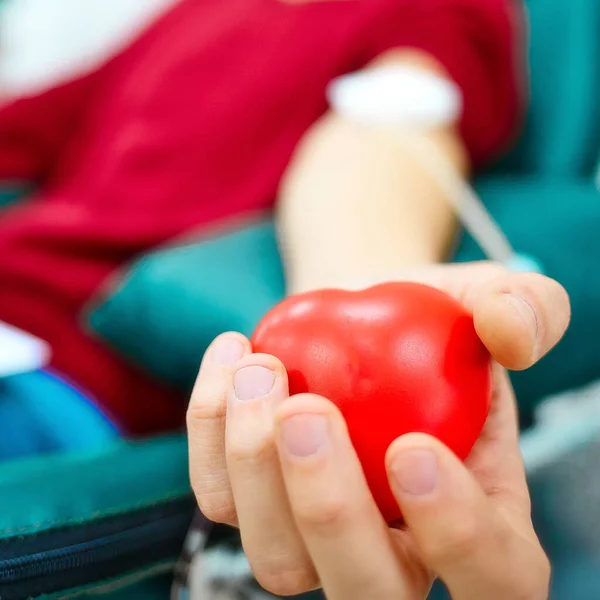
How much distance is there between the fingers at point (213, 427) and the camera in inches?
11.5

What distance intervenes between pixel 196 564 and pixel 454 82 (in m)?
0.52

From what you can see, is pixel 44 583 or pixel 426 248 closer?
pixel 44 583

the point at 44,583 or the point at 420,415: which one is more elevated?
the point at 420,415

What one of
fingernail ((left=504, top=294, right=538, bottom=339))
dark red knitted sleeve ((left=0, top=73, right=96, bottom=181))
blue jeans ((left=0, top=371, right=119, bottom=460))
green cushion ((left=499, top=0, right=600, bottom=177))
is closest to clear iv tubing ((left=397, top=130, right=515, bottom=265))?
green cushion ((left=499, top=0, right=600, bottom=177))

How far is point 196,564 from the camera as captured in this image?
39 centimetres

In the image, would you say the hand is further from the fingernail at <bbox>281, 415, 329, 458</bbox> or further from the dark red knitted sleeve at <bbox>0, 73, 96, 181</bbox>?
the dark red knitted sleeve at <bbox>0, 73, 96, 181</bbox>

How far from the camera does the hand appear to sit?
243 mm

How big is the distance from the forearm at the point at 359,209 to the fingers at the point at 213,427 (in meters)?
0.15

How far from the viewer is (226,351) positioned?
1.01 ft

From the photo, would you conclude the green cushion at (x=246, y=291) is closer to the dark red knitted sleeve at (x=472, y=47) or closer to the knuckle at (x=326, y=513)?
the dark red knitted sleeve at (x=472, y=47)

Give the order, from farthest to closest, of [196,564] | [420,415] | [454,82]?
A: [454,82] < [196,564] < [420,415]

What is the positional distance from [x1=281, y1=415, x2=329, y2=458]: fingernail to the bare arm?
0.21 meters

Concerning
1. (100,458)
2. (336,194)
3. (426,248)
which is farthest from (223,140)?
(100,458)

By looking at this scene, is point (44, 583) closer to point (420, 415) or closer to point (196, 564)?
point (196, 564)
